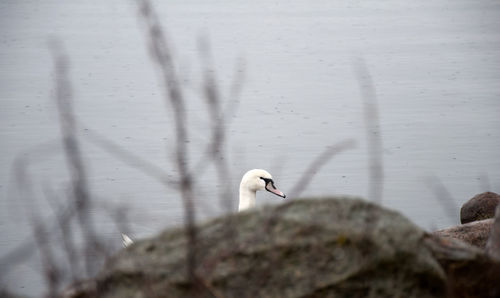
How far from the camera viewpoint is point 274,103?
426 inches

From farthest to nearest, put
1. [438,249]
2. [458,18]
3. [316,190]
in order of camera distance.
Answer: [458,18]
[316,190]
[438,249]

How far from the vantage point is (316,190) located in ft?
25.1

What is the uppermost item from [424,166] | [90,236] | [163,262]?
[90,236]

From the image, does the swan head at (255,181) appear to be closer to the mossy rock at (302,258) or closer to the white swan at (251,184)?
the white swan at (251,184)

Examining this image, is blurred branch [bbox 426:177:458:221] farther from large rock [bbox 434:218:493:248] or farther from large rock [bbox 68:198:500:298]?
large rock [bbox 68:198:500:298]

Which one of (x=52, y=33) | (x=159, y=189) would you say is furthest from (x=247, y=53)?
(x=159, y=189)

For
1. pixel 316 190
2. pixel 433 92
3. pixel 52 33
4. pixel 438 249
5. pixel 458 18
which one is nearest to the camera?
pixel 438 249

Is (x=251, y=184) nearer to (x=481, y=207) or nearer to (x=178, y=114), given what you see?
(x=481, y=207)

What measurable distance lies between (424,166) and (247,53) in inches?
248

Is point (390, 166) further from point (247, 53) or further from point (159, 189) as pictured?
point (247, 53)

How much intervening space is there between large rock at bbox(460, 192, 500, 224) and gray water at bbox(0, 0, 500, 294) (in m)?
0.23

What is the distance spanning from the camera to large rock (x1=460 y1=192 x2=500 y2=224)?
20.9 ft

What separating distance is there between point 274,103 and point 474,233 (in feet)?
19.7

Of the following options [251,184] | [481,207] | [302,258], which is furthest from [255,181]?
[302,258]
